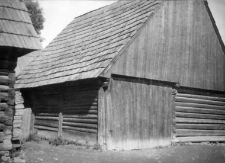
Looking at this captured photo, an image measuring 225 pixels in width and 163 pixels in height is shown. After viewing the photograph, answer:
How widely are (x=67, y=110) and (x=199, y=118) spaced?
610 cm

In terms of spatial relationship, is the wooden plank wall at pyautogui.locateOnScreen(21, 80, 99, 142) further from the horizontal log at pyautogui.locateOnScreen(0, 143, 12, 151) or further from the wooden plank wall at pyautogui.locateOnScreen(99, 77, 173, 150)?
the horizontal log at pyautogui.locateOnScreen(0, 143, 12, 151)

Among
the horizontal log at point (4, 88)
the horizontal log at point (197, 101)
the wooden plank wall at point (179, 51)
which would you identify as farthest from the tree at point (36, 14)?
the horizontal log at point (4, 88)

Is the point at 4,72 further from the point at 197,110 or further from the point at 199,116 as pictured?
the point at 199,116

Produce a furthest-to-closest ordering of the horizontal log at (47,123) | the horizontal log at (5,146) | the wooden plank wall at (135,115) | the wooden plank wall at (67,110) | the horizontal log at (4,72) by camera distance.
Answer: the horizontal log at (47,123) < the wooden plank wall at (67,110) < the wooden plank wall at (135,115) < the horizontal log at (4,72) < the horizontal log at (5,146)

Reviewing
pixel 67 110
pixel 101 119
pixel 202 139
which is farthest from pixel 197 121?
pixel 67 110

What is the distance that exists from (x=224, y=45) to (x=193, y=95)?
3.25 meters

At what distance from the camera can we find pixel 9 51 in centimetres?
764

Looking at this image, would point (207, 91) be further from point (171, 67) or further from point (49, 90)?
point (49, 90)

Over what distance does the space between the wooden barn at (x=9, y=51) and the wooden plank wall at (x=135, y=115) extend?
3.30 metres

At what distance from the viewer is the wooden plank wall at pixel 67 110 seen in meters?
10.4

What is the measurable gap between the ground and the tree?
23.9 metres

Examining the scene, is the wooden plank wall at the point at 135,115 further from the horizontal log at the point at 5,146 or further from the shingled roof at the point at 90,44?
the horizontal log at the point at 5,146

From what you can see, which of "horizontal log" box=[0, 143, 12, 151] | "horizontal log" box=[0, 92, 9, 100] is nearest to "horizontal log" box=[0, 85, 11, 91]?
"horizontal log" box=[0, 92, 9, 100]

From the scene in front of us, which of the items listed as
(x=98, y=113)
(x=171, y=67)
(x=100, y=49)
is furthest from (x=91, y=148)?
(x=171, y=67)
